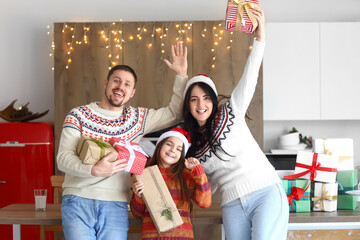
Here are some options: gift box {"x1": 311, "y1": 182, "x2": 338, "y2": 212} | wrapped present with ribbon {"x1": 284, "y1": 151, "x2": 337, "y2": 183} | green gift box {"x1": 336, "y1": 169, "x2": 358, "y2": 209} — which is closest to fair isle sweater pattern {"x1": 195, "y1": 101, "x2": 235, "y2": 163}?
wrapped present with ribbon {"x1": 284, "y1": 151, "x2": 337, "y2": 183}

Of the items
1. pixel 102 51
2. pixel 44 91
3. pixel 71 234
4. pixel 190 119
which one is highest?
pixel 102 51

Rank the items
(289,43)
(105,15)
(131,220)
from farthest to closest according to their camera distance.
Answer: (105,15), (289,43), (131,220)

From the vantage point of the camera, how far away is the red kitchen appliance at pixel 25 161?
3.89m

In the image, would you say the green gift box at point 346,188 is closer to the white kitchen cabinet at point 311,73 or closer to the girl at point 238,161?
the girl at point 238,161

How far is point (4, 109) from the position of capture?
428cm

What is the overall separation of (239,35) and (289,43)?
1.94 feet

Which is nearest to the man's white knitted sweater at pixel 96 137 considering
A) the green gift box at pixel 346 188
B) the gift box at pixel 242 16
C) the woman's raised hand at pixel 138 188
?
the woman's raised hand at pixel 138 188

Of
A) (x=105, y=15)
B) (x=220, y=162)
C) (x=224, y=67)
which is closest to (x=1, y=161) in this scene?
(x=105, y=15)

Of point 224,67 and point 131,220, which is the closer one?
point 131,220

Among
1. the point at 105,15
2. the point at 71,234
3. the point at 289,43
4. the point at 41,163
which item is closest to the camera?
the point at 71,234

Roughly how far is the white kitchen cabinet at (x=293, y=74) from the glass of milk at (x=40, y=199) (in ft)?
8.17

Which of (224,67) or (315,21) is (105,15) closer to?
(224,67)

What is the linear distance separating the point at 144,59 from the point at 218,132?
207cm

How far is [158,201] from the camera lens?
1.92 metres
